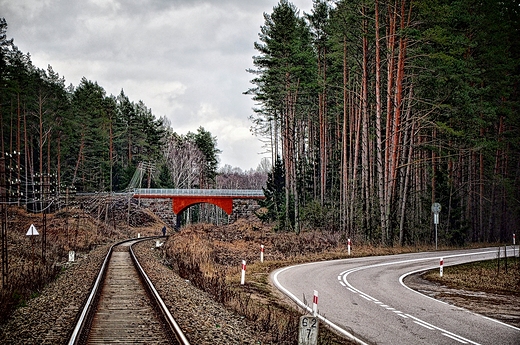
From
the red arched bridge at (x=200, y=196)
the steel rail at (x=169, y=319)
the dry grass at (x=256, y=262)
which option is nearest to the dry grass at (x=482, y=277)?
the dry grass at (x=256, y=262)

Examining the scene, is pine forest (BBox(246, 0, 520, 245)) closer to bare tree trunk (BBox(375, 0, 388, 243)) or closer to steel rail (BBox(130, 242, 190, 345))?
bare tree trunk (BBox(375, 0, 388, 243))

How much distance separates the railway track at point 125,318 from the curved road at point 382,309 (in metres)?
3.63

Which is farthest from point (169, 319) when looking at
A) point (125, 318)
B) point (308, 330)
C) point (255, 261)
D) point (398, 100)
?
point (398, 100)

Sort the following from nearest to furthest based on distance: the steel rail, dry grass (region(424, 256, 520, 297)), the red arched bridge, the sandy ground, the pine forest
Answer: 1. the steel rail
2. the sandy ground
3. dry grass (region(424, 256, 520, 297))
4. the pine forest
5. the red arched bridge

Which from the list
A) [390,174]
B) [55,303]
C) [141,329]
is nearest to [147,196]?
[390,174]

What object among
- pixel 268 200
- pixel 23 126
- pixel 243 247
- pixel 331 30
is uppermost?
pixel 331 30

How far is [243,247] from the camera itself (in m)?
29.4

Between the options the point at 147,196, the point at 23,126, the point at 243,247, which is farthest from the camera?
the point at 147,196

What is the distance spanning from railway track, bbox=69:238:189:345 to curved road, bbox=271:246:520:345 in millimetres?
3626

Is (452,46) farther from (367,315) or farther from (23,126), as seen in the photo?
(23,126)

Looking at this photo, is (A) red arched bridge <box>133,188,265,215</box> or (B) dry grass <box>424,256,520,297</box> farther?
(A) red arched bridge <box>133,188,265,215</box>

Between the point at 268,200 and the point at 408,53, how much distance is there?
22.1 m

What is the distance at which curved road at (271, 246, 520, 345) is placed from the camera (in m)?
9.02

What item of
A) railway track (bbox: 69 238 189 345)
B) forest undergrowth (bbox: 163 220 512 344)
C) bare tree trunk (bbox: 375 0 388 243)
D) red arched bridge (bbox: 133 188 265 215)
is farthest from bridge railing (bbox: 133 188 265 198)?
railway track (bbox: 69 238 189 345)
